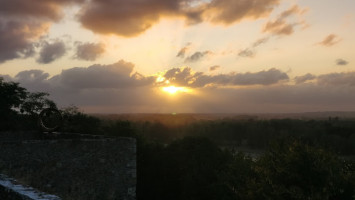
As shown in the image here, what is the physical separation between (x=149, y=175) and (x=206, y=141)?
25.5ft

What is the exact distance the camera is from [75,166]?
14.7 m

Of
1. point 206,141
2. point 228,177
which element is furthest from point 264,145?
point 228,177

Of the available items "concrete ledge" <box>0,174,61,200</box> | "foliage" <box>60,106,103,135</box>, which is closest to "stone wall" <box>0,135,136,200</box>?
"concrete ledge" <box>0,174,61,200</box>

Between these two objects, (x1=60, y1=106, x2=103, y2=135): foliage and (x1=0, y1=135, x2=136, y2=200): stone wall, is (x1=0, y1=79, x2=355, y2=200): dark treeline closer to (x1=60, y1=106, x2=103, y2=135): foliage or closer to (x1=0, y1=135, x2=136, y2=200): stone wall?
(x1=60, y1=106, x2=103, y2=135): foliage

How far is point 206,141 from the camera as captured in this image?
35750 millimetres

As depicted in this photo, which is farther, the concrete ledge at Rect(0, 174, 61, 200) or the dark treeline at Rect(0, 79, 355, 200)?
the dark treeline at Rect(0, 79, 355, 200)

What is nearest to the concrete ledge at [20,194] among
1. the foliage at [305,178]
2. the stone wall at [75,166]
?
the stone wall at [75,166]

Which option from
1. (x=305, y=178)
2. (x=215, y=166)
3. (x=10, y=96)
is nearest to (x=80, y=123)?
(x=10, y=96)

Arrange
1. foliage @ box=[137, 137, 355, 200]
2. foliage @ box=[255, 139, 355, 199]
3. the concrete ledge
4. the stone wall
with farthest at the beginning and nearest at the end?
foliage @ box=[137, 137, 355, 200] → foliage @ box=[255, 139, 355, 199] → the stone wall → the concrete ledge

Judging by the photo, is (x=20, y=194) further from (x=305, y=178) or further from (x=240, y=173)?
(x=240, y=173)

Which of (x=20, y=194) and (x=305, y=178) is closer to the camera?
(x=20, y=194)

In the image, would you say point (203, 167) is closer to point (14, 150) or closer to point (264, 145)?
point (14, 150)

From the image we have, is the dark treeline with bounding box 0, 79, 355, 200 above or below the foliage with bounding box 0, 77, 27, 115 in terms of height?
below

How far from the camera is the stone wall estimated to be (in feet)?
44.0
